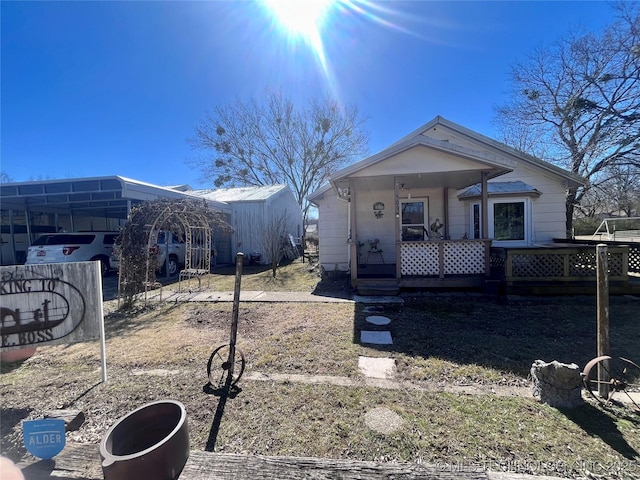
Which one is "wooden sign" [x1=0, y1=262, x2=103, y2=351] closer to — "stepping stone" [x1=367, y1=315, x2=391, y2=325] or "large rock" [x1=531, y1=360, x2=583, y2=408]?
"stepping stone" [x1=367, y1=315, x2=391, y2=325]

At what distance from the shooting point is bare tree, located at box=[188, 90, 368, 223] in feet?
80.1

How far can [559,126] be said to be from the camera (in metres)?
15.7

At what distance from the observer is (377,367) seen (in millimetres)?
3508

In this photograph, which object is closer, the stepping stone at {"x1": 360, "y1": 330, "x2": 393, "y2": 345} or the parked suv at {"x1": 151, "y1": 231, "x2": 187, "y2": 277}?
the stepping stone at {"x1": 360, "y1": 330, "x2": 393, "y2": 345}

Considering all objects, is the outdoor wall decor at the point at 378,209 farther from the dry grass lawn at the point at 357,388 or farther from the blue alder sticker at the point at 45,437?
the blue alder sticker at the point at 45,437

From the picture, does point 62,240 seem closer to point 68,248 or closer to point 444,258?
point 68,248

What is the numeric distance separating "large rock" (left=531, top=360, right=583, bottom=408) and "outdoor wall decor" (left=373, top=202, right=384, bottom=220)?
24.9 ft

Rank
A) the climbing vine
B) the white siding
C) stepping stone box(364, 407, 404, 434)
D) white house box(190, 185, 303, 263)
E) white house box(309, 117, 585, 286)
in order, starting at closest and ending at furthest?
stepping stone box(364, 407, 404, 434), the climbing vine, white house box(309, 117, 585, 286), the white siding, white house box(190, 185, 303, 263)

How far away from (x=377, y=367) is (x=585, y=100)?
17781 millimetres

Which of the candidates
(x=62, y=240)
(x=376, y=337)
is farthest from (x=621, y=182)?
(x=62, y=240)

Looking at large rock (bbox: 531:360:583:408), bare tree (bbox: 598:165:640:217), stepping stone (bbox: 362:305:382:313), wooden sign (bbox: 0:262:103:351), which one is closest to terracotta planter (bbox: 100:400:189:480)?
wooden sign (bbox: 0:262:103:351)

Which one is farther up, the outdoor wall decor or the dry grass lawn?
the outdoor wall decor

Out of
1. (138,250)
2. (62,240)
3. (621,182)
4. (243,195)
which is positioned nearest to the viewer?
(138,250)

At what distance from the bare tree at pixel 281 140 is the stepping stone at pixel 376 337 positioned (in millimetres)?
20959
